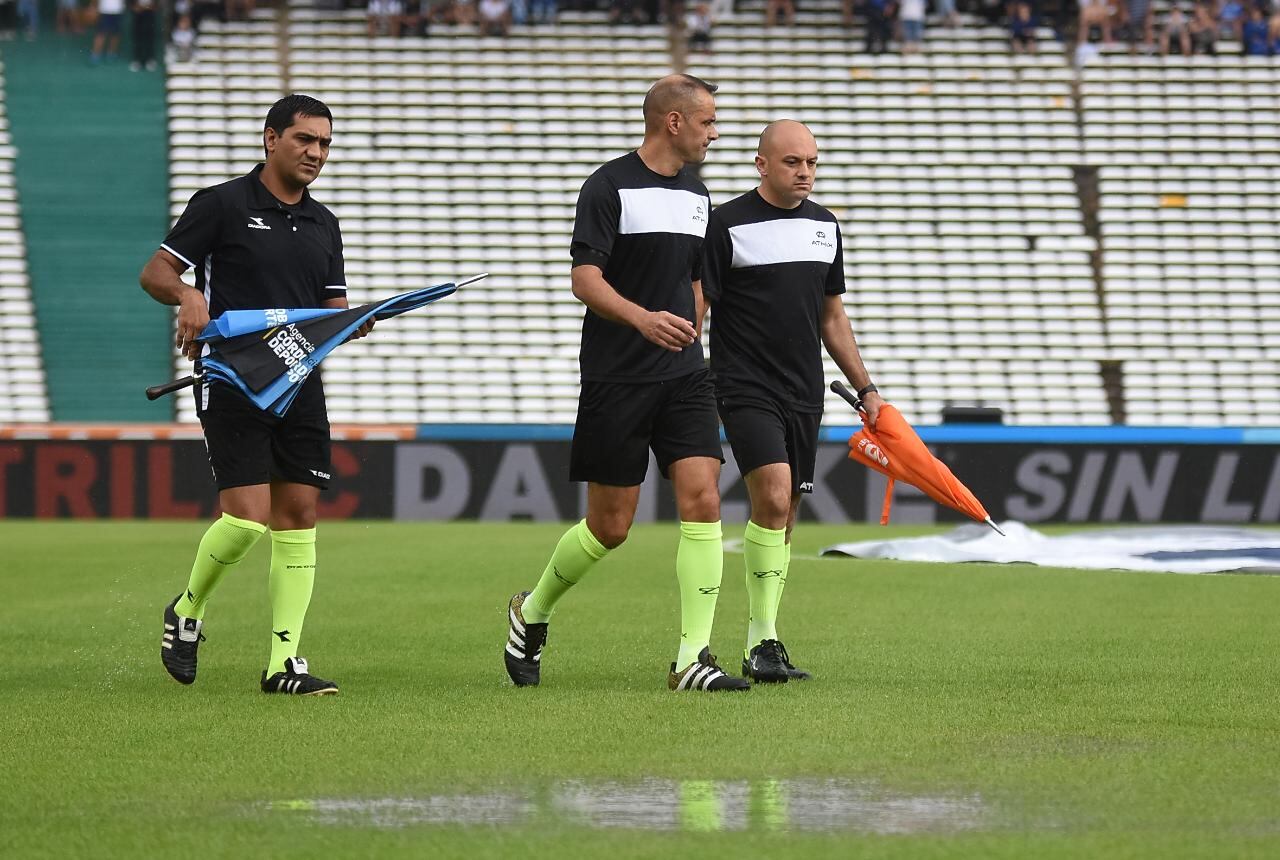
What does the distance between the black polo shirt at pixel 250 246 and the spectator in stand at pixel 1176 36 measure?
22.6 meters

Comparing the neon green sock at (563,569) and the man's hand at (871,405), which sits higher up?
the man's hand at (871,405)

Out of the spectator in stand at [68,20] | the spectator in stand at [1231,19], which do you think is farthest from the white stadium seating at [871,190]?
the spectator in stand at [68,20]

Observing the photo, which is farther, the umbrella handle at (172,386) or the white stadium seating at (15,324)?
the white stadium seating at (15,324)

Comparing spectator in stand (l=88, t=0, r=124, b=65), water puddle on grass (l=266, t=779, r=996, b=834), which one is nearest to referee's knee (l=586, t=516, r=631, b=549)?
water puddle on grass (l=266, t=779, r=996, b=834)

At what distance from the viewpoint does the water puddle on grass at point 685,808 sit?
4340 millimetres

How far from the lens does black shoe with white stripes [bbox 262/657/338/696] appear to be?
263 inches

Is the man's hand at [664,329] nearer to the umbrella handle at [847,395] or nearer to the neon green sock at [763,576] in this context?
the neon green sock at [763,576]

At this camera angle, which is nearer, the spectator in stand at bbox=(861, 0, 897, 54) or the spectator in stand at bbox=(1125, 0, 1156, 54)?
the spectator in stand at bbox=(861, 0, 897, 54)

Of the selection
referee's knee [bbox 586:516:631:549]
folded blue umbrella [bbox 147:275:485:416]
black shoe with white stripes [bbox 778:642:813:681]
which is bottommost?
black shoe with white stripes [bbox 778:642:813:681]

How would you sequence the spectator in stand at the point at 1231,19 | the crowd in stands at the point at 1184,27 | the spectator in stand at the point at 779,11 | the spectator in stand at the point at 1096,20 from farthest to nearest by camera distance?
the spectator in stand at the point at 1231,19
the spectator in stand at the point at 779,11
the crowd in stands at the point at 1184,27
the spectator in stand at the point at 1096,20

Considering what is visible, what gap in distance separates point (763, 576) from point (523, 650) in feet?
3.29

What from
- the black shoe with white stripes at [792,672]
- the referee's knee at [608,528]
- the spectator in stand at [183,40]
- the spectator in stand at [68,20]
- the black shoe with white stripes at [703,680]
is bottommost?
the black shoe with white stripes at [792,672]

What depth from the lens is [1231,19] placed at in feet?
90.6

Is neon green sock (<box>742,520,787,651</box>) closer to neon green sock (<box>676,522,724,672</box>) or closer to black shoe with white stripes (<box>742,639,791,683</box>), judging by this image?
black shoe with white stripes (<box>742,639,791,683</box>)
